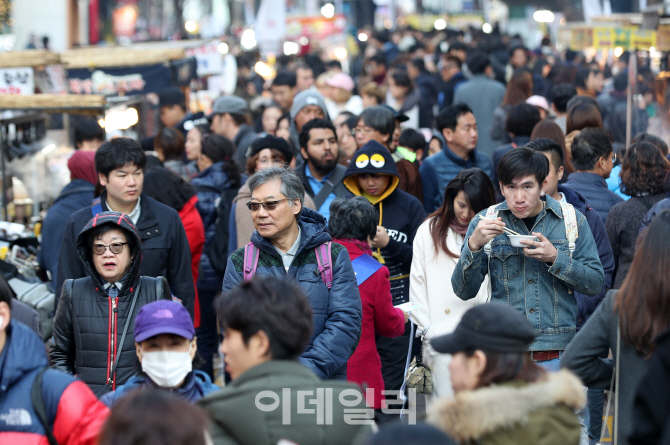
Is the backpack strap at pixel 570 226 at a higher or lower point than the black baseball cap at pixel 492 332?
higher

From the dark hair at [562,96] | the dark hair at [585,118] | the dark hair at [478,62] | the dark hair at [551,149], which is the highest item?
the dark hair at [478,62]

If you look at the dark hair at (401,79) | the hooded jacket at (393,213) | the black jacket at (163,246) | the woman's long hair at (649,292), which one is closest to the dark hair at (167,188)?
the black jacket at (163,246)

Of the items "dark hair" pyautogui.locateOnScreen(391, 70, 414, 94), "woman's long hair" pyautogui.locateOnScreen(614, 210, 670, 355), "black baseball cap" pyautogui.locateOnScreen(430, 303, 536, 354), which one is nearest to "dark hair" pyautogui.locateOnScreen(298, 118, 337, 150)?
"woman's long hair" pyautogui.locateOnScreen(614, 210, 670, 355)

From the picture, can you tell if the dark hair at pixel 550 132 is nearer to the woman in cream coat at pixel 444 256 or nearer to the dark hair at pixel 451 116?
the dark hair at pixel 451 116

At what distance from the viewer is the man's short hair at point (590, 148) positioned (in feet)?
20.4

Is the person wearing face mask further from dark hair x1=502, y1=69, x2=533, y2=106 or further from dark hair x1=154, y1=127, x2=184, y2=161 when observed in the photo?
dark hair x1=502, y1=69, x2=533, y2=106

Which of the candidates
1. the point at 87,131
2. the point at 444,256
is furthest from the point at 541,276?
the point at 87,131

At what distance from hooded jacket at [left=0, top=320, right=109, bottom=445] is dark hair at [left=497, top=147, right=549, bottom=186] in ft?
8.31

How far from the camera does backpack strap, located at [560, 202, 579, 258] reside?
4.55 metres

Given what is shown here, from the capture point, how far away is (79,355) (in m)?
4.32

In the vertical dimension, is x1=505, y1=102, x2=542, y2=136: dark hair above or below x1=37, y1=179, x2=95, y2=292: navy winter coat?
above

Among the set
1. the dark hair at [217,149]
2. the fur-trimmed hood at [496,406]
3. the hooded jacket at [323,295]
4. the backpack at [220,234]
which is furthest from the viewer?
the dark hair at [217,149]

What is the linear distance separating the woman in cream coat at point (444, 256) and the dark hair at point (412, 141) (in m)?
3.64

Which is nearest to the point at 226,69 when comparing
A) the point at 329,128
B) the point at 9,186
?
the point at 9,186
